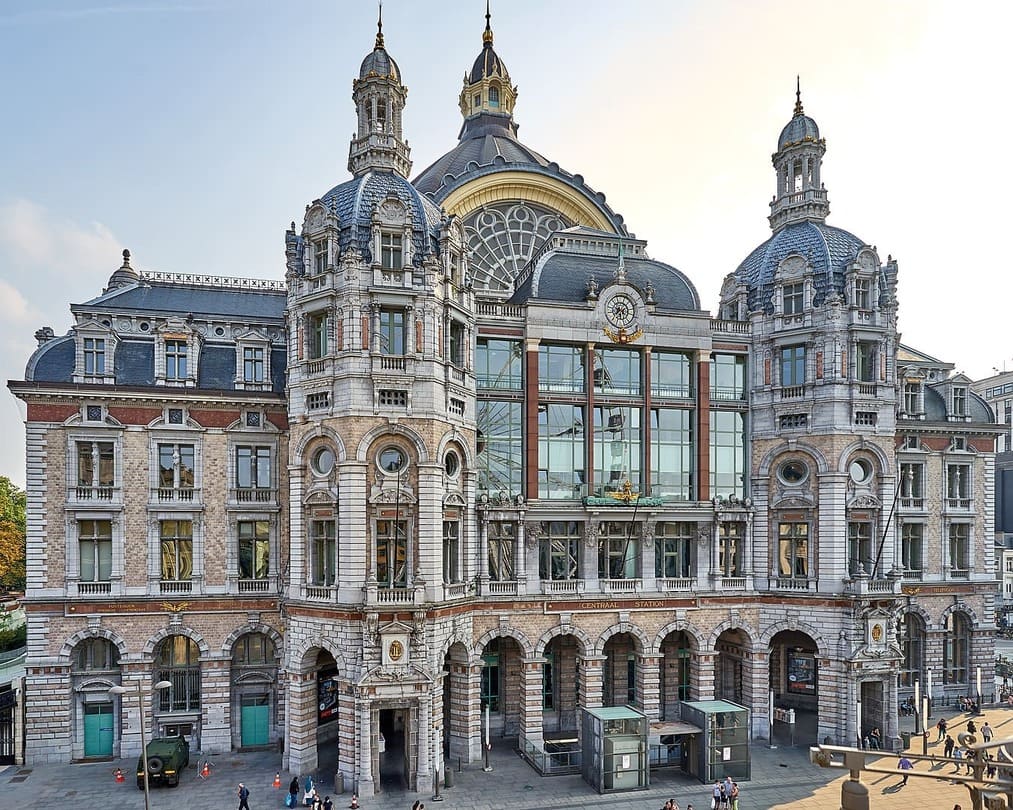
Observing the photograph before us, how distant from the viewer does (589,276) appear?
49469 mm

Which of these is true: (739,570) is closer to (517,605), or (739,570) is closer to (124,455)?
(517,605)

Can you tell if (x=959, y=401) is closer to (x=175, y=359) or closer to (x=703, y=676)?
(x=703, y=676)

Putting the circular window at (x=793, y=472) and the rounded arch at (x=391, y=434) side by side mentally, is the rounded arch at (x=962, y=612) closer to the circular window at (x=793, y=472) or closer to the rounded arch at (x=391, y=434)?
the circular window at (x=793, y=472)

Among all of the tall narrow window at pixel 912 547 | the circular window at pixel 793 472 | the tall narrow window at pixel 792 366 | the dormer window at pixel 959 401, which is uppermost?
the tall narrow window at pixel 792 366

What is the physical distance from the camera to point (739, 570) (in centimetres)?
4900

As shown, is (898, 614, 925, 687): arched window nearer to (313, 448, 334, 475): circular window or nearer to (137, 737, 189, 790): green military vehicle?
(313, 448, 334, 475): circular window

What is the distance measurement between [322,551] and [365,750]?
10.5m

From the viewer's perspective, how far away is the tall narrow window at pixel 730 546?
4859 cm

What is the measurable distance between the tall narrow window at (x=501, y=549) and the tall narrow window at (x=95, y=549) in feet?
73.7

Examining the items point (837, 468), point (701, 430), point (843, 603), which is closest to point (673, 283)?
point (701, 430)

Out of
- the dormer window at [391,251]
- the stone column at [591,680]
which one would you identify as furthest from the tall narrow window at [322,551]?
the stone column at [591,680]

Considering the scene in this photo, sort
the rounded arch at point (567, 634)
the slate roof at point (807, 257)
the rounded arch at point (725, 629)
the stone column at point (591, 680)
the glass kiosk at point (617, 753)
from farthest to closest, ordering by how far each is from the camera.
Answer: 1. the slate roof at point (807, 257)
2. the rounded arch at point (725, 629)
3. the stone column at point (591, 680)
4. the rounded arch at point (567, 634)
5. the glass kiosk at point (617, 753)

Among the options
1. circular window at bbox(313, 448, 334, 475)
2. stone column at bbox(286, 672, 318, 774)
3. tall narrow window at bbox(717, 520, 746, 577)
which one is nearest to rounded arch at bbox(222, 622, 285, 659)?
stone column at bbox(286, 672, 318, 774)

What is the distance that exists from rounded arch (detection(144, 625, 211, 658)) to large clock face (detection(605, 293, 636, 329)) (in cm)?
3181
